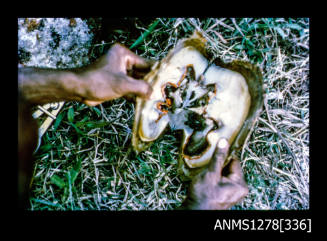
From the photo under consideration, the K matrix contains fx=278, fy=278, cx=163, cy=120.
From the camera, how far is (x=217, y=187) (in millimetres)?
1770

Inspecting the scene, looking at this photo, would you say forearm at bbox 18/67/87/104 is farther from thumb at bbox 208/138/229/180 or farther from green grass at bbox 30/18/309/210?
thumb at bbox 208/138/229/180

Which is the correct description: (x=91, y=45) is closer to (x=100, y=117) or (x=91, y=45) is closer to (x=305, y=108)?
(x=100, y=117)

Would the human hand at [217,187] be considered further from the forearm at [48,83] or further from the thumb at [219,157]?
the forearm at [48,83]

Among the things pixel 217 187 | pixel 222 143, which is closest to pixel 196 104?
pixel 222 143

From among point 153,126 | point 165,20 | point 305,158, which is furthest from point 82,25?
point 305,158

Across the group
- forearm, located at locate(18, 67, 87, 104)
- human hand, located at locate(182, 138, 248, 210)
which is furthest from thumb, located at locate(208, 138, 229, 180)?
forearm, located at locate(18, 67, 87, 104)

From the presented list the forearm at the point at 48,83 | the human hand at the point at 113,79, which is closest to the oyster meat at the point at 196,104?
the human hand at the point at 113,79

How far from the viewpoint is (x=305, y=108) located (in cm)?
206

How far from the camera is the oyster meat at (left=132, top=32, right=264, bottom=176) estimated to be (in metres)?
1.82

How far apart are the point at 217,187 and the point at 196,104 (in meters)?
0.56

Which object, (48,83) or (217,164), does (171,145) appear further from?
(48,83)

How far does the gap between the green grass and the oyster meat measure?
0.20 metres

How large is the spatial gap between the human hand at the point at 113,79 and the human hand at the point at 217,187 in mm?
608

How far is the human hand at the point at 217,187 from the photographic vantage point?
1.77 m
